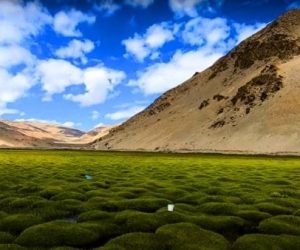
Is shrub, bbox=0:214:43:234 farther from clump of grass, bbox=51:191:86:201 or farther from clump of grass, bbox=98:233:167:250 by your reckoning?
clump of grass, bbox=51:191:86:201

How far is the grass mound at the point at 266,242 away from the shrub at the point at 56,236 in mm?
4744

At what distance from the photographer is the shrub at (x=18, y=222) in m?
17.1

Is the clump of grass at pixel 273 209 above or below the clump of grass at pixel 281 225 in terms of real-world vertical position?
above

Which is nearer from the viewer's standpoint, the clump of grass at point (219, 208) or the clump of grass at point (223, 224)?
the clump of grass at point (223, 224)

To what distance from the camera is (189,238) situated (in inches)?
599

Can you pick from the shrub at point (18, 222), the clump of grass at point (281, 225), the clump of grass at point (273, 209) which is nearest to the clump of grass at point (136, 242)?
the shrub at point (18, 222)

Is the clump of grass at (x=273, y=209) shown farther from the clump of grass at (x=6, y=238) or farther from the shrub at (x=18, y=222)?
the clump of grass at (x=6, y=238)

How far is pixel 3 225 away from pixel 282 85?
582ft

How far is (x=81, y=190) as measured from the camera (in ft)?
92.0

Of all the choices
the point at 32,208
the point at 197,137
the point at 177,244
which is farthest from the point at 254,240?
the point at 197,137

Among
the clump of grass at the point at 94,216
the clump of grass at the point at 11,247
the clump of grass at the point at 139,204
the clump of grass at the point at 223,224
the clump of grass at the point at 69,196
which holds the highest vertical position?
the clump of grass at the point at 69,196

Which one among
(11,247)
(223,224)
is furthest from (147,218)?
(11,247)

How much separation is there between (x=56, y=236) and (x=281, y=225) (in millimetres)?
8162

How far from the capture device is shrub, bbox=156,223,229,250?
14.5 metres
